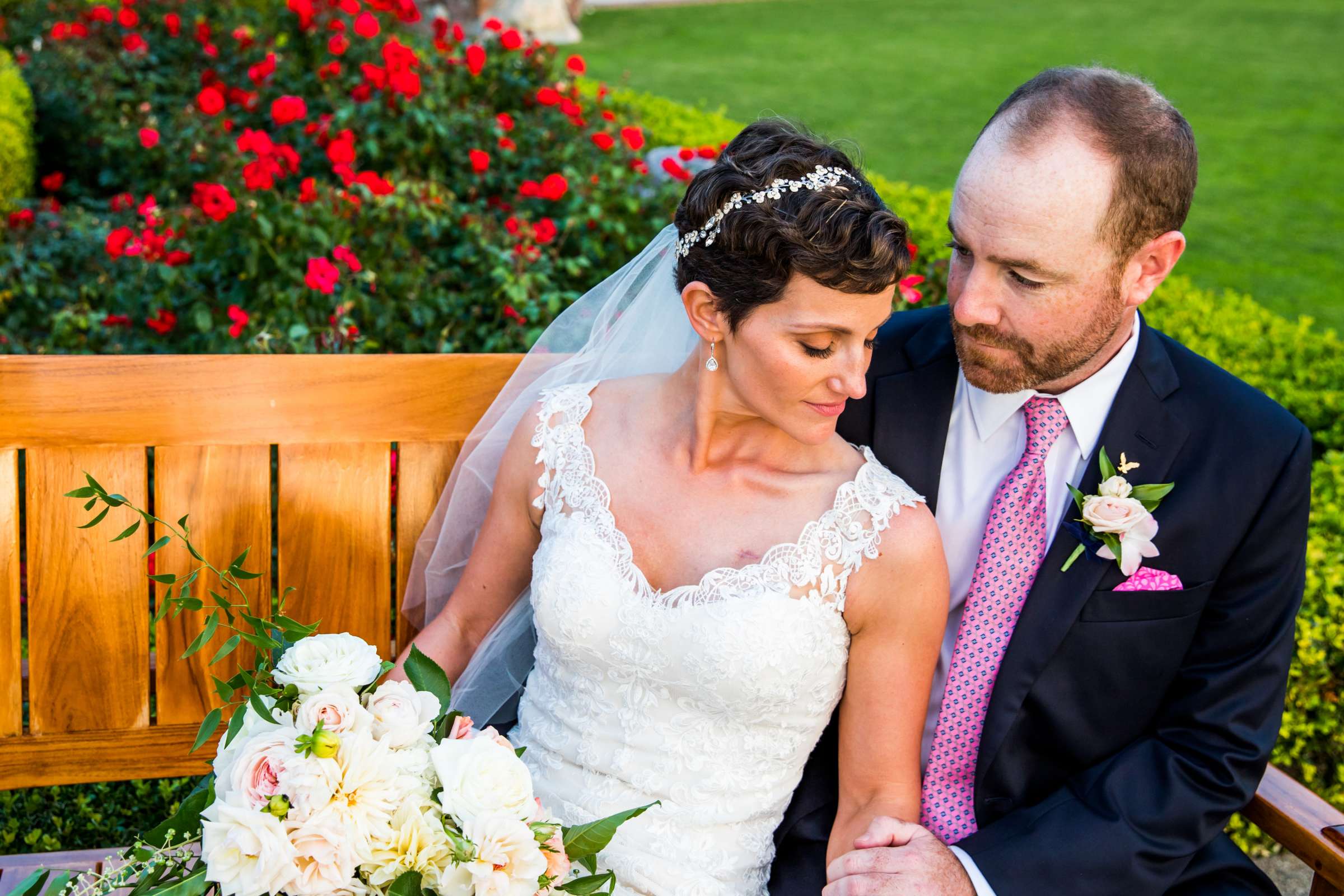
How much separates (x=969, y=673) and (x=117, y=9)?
298 inches

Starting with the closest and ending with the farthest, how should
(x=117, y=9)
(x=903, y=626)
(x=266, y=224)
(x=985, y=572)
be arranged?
(x=903, y=626)
(x=985, y=572)
(x=266, y=224)
(x=117, y=9)

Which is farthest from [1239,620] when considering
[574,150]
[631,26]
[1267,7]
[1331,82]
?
[1267,7]

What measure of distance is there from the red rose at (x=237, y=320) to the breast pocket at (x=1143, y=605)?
2773mm

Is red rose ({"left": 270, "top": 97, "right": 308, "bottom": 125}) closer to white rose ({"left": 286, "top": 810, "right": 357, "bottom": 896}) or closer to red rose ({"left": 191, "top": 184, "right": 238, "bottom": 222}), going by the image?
red rose ({"left": 191, "top": 184, "right": 238, "bottom": 222})

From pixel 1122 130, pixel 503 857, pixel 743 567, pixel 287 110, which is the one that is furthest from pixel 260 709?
pixel 287 110

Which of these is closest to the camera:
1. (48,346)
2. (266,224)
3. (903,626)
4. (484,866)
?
(484,866)

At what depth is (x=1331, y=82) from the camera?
13.9 m

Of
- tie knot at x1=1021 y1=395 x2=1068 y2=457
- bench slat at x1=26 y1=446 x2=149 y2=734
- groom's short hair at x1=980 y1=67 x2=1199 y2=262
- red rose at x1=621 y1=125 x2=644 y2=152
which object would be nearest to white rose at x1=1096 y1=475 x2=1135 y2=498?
tie knot at x1=1021 y1=395 x2=1068 y2=457

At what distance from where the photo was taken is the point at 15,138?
6.86 metres

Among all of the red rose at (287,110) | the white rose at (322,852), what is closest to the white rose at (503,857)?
the white rose at (322,852)

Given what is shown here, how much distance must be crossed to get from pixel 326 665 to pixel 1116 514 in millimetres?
1518

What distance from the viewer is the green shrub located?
6805mm

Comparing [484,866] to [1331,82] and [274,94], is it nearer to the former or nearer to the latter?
[274,94]

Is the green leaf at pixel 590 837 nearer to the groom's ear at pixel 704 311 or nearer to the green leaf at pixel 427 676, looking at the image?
the green leaf at pixel 427 676
